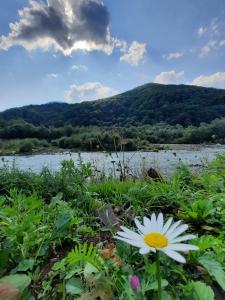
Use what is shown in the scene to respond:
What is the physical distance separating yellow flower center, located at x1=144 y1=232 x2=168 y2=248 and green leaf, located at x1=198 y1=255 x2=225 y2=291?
26.9 inches

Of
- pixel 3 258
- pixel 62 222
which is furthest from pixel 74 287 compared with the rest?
pixel 62 222

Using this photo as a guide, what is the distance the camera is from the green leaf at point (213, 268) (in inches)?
51.1

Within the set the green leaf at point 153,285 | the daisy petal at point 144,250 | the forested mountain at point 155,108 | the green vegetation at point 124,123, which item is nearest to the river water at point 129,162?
the green vegetation at point 124,123

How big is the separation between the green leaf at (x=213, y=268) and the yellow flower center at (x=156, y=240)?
0.68m

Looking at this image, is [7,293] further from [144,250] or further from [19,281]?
[144,250]

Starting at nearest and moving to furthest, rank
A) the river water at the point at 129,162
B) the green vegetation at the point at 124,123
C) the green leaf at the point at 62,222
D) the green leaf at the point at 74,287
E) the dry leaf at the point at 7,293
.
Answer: the dry leaf at the point at 7,293 < the green leaf at the point at 74,287 < the green leaf at the point at 62,222 < the river water at the point at 129,162 < the green vegetation at the point at 124,123

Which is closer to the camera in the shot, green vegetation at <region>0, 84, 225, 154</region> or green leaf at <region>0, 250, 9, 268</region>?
green leaf at <region>0, 250, 9, 268</region>

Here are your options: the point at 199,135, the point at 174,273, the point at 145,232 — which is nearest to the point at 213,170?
the point at 174,273

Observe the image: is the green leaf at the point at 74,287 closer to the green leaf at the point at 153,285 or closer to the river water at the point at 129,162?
the green leaf at the point at 153,285

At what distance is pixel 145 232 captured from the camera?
2.59ft

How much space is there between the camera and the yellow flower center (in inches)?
27.7

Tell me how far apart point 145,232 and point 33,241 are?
1051mm

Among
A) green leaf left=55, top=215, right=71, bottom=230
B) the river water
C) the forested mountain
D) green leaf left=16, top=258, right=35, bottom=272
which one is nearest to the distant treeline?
the river water

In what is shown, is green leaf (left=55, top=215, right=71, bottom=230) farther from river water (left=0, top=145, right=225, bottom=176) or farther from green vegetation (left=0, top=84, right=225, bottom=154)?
green vegetation (left=0, top=84, right=225, bottom=154)
